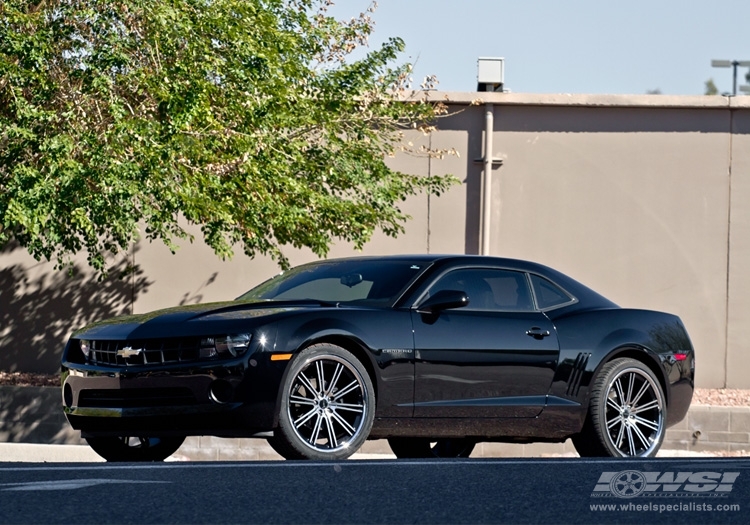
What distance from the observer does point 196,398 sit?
24.9 feet

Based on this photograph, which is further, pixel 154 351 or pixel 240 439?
pixel 240 439

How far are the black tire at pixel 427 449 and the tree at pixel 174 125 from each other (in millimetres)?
2885

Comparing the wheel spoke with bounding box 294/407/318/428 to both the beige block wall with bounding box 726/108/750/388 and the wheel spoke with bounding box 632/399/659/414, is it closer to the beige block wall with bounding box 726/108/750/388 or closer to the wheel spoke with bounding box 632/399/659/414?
the wheel spoke with bounding box 632/399/659/414

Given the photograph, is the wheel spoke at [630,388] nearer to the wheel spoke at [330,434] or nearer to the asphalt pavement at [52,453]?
the wheel spoke at [330,434]

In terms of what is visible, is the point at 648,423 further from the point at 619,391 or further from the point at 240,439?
the point at 240,439

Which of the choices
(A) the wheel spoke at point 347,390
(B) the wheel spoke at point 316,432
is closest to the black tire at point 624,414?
(A) the wheel spoke at point 347,390

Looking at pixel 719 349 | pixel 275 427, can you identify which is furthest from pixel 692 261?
pixel 275 427

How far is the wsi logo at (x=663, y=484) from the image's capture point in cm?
575

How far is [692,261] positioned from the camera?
674 inches

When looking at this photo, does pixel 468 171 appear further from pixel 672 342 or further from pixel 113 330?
pixel 113 330

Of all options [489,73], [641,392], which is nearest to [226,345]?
[641,392]

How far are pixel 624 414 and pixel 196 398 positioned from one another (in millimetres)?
3189

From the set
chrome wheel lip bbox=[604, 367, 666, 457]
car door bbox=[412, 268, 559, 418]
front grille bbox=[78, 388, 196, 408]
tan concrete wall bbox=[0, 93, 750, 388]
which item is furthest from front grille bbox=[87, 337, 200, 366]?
tan concrete wall bbox=[0, 93, 750, 388]

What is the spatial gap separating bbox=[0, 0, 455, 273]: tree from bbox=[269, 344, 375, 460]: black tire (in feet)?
13.0
